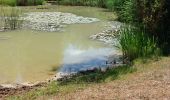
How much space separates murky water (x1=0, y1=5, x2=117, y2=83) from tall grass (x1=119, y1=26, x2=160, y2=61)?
1.86 meters

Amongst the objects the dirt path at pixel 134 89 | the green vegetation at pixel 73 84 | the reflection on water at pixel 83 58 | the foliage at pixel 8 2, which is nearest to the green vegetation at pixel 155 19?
the reflection on water at pixel 83 58

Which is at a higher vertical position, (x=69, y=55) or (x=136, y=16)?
(x=136, y=16)

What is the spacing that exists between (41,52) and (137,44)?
13.5 feet

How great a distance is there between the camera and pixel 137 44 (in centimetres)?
1139

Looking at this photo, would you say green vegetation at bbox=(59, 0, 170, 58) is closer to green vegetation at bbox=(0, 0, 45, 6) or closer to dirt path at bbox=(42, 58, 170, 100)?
dirt path at bbox=(42, 58, 170, 100)

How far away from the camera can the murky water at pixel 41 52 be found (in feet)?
37.7

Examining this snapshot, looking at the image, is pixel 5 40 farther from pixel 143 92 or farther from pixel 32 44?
pixel 143 92

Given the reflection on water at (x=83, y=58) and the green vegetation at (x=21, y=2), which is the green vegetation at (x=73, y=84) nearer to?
the reflection on water at (x=83, y=58)

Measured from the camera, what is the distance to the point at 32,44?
15875mm

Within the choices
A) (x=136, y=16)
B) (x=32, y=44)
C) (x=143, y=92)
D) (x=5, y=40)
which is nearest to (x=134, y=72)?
(x=143, y=92)

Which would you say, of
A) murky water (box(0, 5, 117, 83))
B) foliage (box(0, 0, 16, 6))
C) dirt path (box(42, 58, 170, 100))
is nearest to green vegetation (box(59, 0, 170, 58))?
murky water (box(0, 5, 117, 83))

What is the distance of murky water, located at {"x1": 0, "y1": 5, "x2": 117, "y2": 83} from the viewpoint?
1148 cm

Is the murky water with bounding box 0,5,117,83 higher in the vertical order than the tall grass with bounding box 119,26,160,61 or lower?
lower

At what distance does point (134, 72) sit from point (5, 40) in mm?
8389
